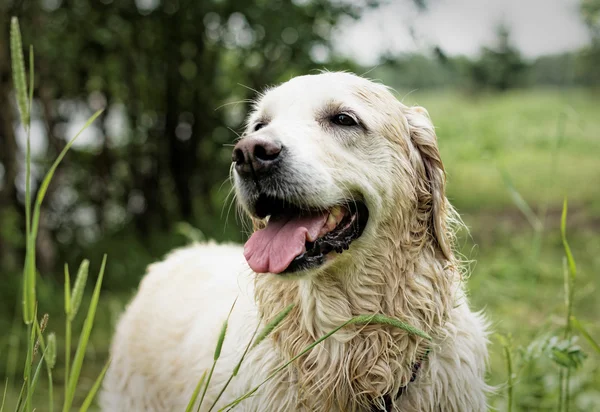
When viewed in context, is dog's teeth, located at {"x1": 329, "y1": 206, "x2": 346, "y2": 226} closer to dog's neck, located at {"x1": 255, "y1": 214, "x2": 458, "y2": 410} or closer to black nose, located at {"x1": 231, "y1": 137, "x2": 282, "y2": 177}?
dog's neck, located at {"x1": 255, "y1": 214, "x2": 458, "y2": 410}

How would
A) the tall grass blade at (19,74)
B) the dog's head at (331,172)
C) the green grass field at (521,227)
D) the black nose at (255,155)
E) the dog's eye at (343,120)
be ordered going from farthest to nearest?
the green grass field at (521,227)
the dog's eye at (343,120)
the dog's head at (331,172)
the black nose at (255,155)
the tall grass blade at (19,74)

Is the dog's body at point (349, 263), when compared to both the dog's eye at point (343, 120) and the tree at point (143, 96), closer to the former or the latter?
the dog's eye at point (343, 120)

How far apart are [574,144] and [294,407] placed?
9416mm

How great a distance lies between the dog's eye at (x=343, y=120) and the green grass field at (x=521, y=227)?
684mm

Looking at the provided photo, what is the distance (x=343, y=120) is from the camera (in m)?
2.38

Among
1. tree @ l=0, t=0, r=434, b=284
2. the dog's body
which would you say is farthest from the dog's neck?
tree @ l=0, t=0, r=434, b=284

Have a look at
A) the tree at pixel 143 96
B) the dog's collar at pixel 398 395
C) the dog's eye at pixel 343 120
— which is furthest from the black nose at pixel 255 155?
the tree at pixel 143 96

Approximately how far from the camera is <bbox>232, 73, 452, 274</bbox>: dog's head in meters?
2.13

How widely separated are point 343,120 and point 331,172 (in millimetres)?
282

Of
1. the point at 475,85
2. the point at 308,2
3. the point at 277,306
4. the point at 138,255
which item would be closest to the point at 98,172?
the point at 138,255

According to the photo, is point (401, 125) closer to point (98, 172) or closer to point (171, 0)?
point (171, 0)

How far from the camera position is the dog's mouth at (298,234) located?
2.12 meters

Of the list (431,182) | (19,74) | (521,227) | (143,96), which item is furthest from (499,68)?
(19,74)

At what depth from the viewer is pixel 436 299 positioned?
239 centimetres
